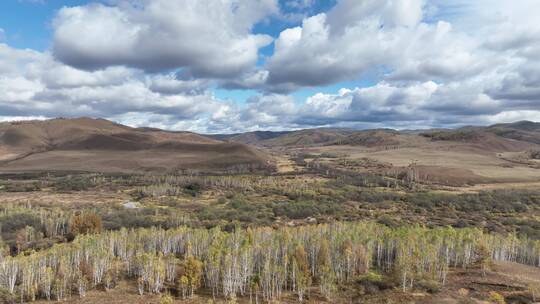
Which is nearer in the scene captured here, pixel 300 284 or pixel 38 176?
pixel 300 284

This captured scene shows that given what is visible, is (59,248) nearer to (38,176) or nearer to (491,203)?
(491,203)

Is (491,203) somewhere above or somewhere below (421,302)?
below

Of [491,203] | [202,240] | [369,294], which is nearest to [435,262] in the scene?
[369,294]

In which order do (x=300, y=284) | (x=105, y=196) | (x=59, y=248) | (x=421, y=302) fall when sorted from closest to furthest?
(x=421, y=302), (x=300, y=284), (x=59, y=248), (x=105, y=196)

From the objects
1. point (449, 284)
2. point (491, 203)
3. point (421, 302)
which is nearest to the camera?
point (421, 302)

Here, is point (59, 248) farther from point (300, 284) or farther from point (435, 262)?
point (435, 262)

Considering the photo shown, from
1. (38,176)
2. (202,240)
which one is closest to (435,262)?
(202,240)
